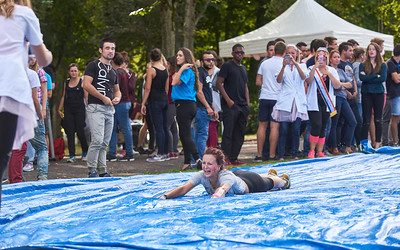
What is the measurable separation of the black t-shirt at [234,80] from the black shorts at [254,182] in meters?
5.88

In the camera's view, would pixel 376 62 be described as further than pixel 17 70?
Yes

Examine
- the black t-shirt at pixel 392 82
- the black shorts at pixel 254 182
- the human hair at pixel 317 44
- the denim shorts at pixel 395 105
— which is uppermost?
the human hair at pixel 317 44

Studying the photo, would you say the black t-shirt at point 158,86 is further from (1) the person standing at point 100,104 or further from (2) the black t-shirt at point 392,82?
(2) the black t-shirt at point 392,82

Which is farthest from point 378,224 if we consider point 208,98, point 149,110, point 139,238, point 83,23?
point 83,23

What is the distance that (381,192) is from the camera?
9.25 m

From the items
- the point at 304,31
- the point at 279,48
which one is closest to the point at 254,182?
the point at 279,48

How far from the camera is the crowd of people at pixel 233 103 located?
1341 cm

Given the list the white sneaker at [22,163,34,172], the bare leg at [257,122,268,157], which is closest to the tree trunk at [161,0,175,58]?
the bare leg at [257,122,268,157]

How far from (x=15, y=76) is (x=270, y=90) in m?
9.52

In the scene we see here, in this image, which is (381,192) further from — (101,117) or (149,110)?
(149,110)

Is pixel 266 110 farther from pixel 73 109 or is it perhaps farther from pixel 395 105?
pixel 73 109

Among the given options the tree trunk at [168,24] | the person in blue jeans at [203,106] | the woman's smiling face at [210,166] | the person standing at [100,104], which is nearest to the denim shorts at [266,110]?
the person in blue jeans at [203,106]

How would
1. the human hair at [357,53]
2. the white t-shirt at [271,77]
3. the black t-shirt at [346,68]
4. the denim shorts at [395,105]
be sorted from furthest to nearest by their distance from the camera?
the denim shorts at [395,105] → the human hair at [357,53] → the black t-shirt at [346,68] → the white t-shirt at [271,77]

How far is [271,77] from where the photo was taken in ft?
53.1
